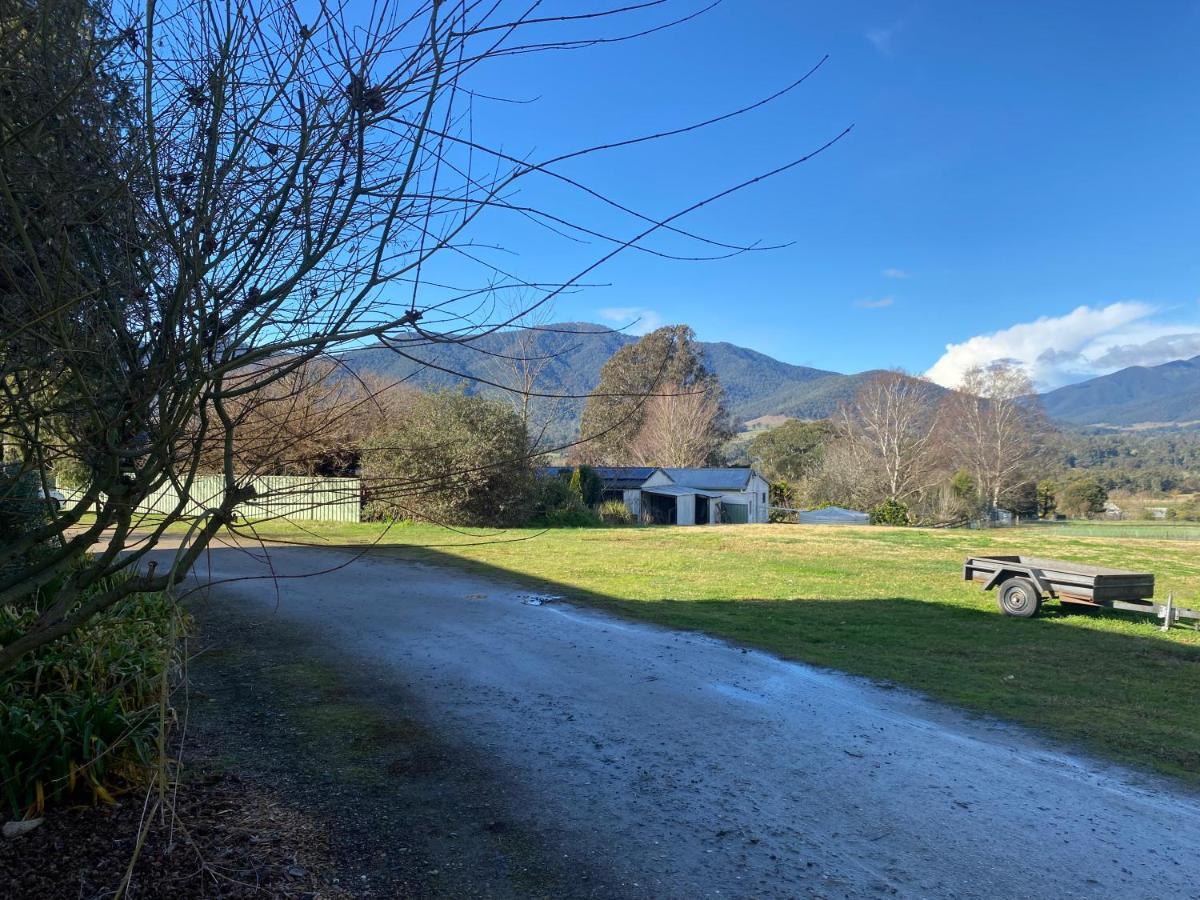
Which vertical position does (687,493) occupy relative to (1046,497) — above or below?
above

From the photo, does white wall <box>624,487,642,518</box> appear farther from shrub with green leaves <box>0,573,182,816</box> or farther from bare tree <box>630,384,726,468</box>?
shrub with green leaves <box>0,573,182,816</box>

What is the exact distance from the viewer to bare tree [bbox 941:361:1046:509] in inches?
2261

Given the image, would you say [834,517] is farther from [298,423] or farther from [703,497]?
[298,423]

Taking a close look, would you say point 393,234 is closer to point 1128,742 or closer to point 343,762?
point 343,762

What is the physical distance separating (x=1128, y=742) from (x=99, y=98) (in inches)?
288

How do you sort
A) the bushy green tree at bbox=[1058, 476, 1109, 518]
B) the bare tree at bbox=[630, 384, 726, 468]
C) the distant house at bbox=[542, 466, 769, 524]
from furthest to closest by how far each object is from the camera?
the bushy green tree at bbox=[1058, 476, 1109, 518]
the bare tree at bbox=[630, 384, 726, 468]
the distant house at bbox=[542, 466, 769, 524]

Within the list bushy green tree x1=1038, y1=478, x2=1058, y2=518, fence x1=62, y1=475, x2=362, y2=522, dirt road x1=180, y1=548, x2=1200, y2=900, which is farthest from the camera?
bushy green tree x1=1038, y1=478, x2=1058, y2=518

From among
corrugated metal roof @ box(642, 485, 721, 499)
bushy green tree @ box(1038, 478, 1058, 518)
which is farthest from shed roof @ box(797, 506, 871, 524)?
bushy green tree @ box(1038, 478, 1058, 518)

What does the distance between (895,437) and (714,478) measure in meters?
13.7

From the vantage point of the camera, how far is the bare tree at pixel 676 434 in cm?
6375

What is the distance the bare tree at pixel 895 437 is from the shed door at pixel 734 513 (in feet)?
34.4

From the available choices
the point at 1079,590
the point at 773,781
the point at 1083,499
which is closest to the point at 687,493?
the point at 1079,590

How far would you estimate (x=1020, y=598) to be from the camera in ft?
37.7

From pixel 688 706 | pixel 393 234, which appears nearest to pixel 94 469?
pixel 393 234
